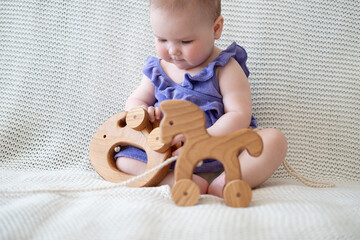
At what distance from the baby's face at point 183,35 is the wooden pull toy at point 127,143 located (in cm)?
17

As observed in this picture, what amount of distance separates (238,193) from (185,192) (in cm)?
11

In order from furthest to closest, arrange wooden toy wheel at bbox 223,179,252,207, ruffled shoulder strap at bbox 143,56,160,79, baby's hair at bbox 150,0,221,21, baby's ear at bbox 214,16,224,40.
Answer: ruffled shoulder strap at bbox 143,56,160,79 < baby's ear at bbox 214,16,224,40 < baby's hair at bbox 150,0,221,21 < wooden toy wheel at bbox 223,179,252,207

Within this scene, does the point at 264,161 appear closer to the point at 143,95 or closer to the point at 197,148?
the point at 197,148

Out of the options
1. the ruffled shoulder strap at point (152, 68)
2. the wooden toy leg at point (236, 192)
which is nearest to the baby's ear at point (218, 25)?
the ruffled shoulder strap at point (152, 68)

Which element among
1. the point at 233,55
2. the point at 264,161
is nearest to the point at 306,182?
the point at 264,161

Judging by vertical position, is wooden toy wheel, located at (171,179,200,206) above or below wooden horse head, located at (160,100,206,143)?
below

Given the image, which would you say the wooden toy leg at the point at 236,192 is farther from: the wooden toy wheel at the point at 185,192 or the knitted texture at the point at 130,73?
the knitted texture at the point at 130,73

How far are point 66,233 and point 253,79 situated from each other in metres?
0.82

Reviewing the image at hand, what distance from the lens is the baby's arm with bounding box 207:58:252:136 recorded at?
98 centimetres

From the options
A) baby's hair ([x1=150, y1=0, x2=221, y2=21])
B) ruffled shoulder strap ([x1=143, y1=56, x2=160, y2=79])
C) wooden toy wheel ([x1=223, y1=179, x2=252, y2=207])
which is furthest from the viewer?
ruffled shoulder strap ([x1=143, y1=56, x2=160, y2=79])

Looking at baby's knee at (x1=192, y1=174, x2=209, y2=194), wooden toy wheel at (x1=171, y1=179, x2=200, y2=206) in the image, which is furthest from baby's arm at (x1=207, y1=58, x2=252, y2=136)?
wooden toy wheel at (x1=171, y1=179, x2=200, y2=206)

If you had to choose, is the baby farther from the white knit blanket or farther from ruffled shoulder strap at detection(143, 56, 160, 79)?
the white knit blanket

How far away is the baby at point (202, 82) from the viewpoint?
93 cm

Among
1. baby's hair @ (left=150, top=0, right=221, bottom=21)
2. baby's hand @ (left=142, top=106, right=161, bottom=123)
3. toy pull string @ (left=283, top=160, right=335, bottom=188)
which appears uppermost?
A: baby's hair @ (left=150, top=0, right=221, bottom=21)
